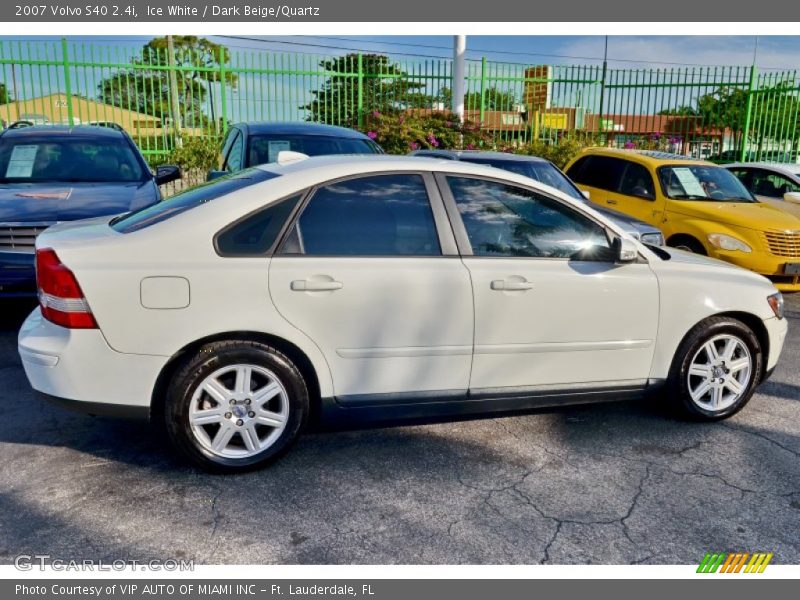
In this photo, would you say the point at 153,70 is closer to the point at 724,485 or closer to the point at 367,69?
the point at 367,69

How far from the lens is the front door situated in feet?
12.8

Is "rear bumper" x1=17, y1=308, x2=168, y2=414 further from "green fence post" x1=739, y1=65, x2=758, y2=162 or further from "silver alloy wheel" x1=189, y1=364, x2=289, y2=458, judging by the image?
"green fence post" x1=739, y1=65, x2=758, y2=162

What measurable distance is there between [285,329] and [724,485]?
7.83ft

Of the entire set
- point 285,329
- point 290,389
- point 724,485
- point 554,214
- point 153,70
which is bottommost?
point 724,485

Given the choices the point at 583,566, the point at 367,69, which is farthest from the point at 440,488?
the point at 367,69

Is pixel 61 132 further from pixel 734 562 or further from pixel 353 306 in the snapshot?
pixel 734 562

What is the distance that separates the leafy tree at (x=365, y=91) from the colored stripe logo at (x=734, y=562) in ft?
41.9

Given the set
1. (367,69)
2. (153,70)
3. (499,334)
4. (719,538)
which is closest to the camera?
(719,538)

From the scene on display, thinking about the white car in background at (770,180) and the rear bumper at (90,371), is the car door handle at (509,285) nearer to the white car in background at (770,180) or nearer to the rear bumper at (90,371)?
the rear bumper at (90,371)

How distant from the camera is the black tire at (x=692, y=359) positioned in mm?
4355

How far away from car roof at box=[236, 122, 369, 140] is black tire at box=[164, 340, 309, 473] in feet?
16.3

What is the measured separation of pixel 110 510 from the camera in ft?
10.9

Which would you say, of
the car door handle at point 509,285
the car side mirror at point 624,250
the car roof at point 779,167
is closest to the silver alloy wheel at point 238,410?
the car door handle at point 509,285

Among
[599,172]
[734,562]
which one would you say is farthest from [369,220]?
[599,172]
